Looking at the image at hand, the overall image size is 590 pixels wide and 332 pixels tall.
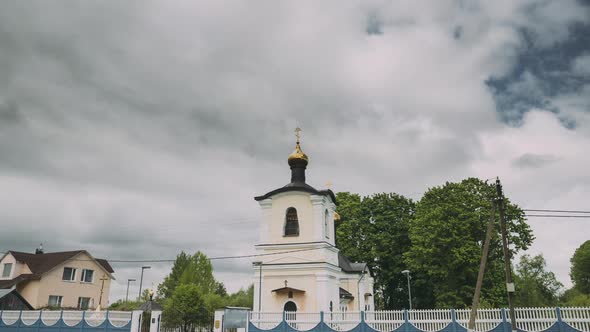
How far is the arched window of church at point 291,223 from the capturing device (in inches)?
1041

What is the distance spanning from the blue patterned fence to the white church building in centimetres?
736

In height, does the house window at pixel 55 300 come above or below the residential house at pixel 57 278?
below

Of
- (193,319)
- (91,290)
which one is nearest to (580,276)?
(193,319)

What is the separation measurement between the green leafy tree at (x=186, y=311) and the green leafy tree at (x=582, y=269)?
170ft

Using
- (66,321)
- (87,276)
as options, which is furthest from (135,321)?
(87,276)

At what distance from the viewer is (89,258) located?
40.1 meters

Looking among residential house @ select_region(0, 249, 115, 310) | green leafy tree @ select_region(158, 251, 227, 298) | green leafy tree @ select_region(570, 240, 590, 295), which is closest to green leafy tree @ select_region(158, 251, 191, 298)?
green leafy tree @ select_region(158, 251, 227, 298)

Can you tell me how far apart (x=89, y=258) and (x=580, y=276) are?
61.9 m

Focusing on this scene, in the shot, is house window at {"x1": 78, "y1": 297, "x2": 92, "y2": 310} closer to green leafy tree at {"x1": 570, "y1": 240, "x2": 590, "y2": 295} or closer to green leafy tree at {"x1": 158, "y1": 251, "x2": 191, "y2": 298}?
green leafy tree at {"x1": 158, "y1": 251, "x2": 191, "y2": 298}

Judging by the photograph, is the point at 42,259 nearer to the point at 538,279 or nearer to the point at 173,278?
the point at 173,278

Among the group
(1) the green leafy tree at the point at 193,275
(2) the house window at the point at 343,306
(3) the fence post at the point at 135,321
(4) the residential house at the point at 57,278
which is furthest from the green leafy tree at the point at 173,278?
(3) the fence post at the point at 135,321

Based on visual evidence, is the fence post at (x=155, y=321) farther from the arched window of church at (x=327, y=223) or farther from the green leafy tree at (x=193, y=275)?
the green leafy tree at (x=193, y=275)

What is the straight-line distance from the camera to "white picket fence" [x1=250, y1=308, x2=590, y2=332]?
672 inches

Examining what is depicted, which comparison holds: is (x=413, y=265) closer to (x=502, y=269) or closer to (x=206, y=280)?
(x=502, y=269)
